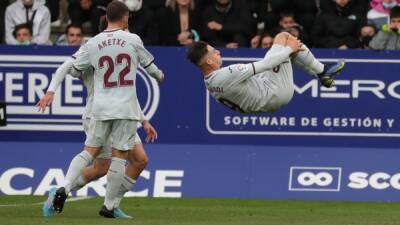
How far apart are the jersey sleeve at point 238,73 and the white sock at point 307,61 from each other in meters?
0.65

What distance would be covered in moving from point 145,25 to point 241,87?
6.31 metres

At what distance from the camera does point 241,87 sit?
12.7m

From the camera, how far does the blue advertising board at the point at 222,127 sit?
55.4 ft

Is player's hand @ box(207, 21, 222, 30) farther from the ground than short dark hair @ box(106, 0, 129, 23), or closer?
farther from the ground

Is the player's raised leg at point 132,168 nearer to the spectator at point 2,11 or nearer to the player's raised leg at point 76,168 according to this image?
the player's raised leg at point 76,168

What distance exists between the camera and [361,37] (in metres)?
18.7

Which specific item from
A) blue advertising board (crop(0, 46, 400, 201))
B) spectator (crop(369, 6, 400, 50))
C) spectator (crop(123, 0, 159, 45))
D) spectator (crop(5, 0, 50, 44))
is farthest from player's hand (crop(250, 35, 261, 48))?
spectator (crop(5, 0, 50, 44))

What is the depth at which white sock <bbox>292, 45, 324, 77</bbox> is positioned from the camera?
12820 mm

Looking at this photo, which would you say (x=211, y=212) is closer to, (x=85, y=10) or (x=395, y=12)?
(x=395, y=12)

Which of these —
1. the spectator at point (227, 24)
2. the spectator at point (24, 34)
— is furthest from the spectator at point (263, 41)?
the spectator at point (24, 34)

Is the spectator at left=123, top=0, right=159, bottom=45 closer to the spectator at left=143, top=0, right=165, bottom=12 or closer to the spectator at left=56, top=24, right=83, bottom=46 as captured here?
the spectator at left=143, top=0, right=165, bottom=12

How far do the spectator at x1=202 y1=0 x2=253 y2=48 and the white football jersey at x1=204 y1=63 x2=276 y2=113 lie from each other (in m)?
5.71

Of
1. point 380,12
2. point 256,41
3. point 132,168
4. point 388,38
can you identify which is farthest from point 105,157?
point 380,12

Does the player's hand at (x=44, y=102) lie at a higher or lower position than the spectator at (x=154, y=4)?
lower
